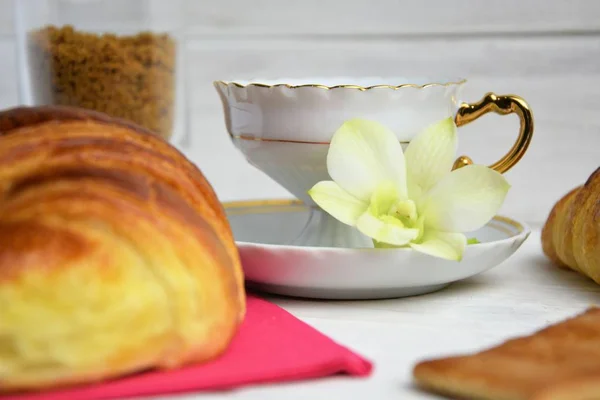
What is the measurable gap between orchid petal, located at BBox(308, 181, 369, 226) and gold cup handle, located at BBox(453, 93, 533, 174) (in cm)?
16

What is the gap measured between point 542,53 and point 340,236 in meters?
0.72

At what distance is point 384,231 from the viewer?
0.67 m

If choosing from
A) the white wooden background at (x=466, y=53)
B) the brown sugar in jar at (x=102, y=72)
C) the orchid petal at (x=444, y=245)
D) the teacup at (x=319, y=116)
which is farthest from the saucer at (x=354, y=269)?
the white wooden background at (x=466, y=53)

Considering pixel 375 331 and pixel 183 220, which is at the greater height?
pixel 183 220

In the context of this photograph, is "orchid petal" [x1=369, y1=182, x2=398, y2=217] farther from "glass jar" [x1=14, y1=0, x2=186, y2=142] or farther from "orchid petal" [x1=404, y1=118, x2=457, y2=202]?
"glass jar" [x1=14, y1=0, x2=186, y2=142]

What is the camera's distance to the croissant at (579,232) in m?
0.74

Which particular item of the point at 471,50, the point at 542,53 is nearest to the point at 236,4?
the point at 471,50

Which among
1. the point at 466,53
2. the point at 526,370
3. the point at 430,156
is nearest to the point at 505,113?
the point at 430,156

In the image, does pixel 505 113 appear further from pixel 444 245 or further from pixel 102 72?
pixel 102 72

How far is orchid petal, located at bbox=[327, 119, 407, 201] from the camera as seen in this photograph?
2.33 ft

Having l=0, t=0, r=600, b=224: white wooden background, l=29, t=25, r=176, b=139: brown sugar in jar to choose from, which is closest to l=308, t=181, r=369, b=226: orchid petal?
l=29, t=25, r=176, b=139: brown sugar in jar

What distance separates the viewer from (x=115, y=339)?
1.52 ft

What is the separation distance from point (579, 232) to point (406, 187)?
175mm

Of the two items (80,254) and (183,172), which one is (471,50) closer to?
(183,172)
